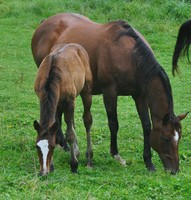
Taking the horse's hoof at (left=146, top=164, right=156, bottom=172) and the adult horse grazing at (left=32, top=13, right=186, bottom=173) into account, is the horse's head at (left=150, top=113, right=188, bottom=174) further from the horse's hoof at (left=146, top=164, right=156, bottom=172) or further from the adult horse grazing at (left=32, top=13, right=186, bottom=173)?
the horse's hoof at (left=146, top=164, right=156, bottom=172)

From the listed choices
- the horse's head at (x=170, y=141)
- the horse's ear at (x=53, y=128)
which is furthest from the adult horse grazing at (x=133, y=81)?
the horse's ear at (x=53, y=128)

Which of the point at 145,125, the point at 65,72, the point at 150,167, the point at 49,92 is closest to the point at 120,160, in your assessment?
the point at 150,167

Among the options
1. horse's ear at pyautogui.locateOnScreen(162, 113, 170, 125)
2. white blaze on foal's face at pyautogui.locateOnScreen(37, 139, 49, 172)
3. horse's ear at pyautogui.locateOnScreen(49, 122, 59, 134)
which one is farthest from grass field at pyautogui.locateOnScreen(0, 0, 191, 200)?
horse's ear at pyautogui.locateOnScreen(162, 113, 170, 125)

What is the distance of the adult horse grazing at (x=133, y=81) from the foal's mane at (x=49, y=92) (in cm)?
133

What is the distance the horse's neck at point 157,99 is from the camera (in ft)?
24.9

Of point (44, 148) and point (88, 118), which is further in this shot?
point (88, 118)

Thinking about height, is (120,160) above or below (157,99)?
below

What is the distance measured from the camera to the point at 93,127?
9812 millimetres

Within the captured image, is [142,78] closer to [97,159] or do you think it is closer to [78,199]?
[97,159]

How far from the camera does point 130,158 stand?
331 inches

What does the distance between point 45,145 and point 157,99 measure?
6.20 ft

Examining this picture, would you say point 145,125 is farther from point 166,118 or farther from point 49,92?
point 49,92

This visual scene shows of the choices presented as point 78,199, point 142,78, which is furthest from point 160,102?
point 78,199

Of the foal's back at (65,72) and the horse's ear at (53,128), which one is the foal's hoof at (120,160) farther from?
the horse's ear at (53,128)
